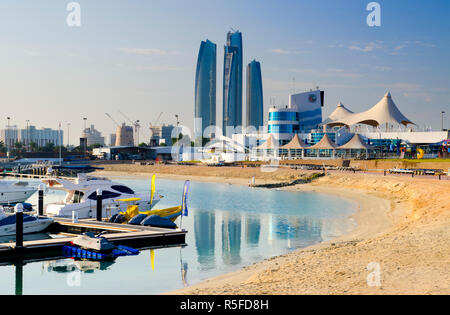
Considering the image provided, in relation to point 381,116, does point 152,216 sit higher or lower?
lower

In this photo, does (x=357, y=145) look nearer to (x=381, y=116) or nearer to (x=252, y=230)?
(x=381, y=116)

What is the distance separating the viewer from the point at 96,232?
35.1m

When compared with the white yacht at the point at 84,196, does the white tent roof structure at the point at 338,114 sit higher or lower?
higher

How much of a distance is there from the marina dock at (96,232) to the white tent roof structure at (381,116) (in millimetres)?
97558

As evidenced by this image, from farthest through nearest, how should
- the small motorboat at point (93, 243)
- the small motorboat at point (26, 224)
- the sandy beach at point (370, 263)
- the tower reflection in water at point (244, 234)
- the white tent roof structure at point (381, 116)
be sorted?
the white tent roof structure at point (381, 116)
the small motorboat at point (26, 224)
the tower reflection in water at point (244, 234)
the small motorboat at point (93, 243)
the sandy beach at point (370, 263)

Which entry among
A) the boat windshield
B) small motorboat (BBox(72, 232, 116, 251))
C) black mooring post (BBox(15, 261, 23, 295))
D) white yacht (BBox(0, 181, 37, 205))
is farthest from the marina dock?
white yacht (BBox(0, 181, 37, 205))

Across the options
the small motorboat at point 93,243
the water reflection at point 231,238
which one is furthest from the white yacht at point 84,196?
the small motorboat at point 93,243

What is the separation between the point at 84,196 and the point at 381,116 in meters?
95.8

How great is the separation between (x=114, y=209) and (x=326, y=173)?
48.0m

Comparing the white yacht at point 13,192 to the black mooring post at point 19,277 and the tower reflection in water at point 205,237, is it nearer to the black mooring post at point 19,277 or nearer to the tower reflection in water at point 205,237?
the tower reflection in water at point 205,237

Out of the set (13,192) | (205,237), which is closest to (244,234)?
(205,237)

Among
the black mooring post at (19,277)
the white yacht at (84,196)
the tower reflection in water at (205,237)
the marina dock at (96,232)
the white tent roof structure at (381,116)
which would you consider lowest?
the black mooring post at (19,277)

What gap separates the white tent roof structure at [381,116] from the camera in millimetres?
123000
